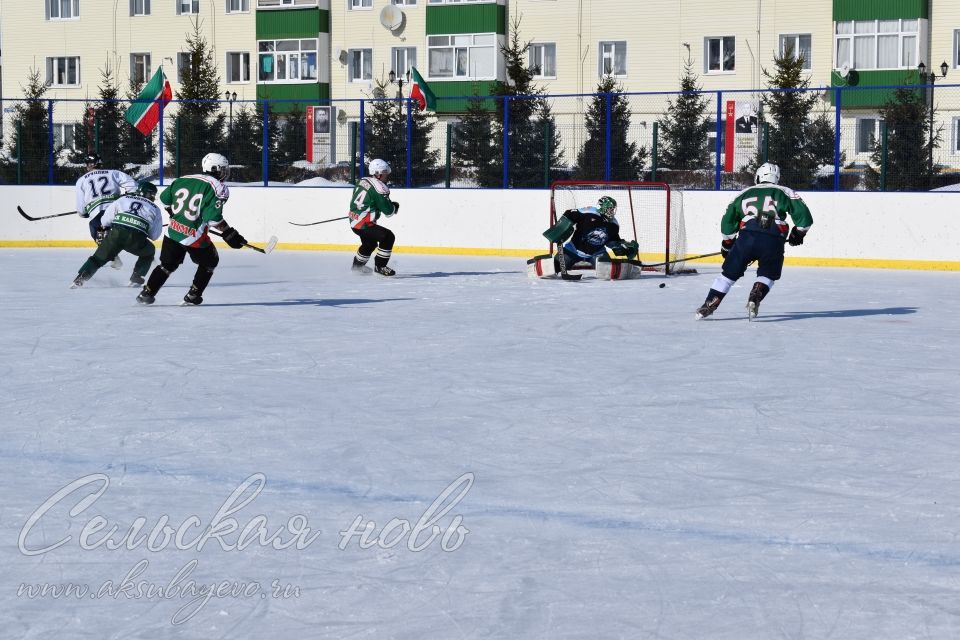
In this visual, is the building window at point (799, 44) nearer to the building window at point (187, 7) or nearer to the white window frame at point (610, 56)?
the white window frame at point (610, 56)

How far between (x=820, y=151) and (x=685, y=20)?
54.4 ft

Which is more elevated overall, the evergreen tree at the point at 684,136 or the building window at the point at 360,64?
the building window at the point at 360,64

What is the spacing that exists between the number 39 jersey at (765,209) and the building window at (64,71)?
33.9 m

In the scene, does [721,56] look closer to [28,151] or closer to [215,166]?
[28,151]

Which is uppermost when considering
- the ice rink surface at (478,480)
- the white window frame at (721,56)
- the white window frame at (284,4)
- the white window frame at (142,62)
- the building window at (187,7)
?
the building window at (187,7)

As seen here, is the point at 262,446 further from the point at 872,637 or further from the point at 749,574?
the point at 872,637

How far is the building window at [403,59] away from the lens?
3631 cm

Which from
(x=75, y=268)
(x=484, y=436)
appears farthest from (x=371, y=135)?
(x=484, y=436)

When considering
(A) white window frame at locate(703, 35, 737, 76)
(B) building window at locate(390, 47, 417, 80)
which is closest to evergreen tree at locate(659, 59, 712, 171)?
(A) white window frame at locate(703, 35, 737, 76)

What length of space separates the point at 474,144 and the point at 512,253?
1.87 meters

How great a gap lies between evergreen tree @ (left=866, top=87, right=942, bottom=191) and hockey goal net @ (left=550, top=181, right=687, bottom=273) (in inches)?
86.1

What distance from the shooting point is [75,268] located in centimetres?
1420

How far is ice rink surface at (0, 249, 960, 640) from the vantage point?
3.37m

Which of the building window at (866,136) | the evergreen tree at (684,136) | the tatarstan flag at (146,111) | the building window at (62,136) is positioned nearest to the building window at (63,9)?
the tatarstan flag at (146,111)
